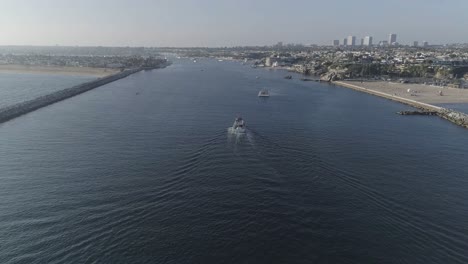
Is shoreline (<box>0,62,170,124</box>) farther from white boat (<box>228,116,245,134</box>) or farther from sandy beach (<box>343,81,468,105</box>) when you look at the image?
sandy beach (<box>343,81,468,105</box>)

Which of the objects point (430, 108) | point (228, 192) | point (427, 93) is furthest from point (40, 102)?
point (427, 93)

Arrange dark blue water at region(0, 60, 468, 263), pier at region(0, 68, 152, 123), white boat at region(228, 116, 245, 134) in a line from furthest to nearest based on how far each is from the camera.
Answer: pier at region(0, 68, 152, 123) → white boat at region(228, 116, 245, 134) → dark blue water at region(0, 60, 468, 263)

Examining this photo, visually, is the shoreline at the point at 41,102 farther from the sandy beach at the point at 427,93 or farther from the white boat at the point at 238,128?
the sandy beach at the point at 427,93

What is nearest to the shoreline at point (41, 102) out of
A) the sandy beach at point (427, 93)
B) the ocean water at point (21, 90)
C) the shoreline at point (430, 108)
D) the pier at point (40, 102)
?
the pier at point (40, 102)

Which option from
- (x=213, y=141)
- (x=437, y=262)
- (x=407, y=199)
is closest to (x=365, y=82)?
(x=213, y=141)

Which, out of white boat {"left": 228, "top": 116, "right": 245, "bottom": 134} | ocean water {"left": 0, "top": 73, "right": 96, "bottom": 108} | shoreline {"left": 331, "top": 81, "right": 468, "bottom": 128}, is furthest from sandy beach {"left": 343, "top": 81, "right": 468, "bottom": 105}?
ocean water {"left": 0, "top": 73, "right": 96, "bottom": 108}

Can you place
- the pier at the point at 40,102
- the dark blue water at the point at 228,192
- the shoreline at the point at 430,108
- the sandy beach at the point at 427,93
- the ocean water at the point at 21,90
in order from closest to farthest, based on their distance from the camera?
the dark blue water at the point at 228,192 < the pier at the point at 40,102 < the shoreline at the point at 430,108 < the ocean water at the point at 21,90 < the sandy beach at the point at 427,93

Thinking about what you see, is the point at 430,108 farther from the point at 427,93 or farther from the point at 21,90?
the point at 21,90

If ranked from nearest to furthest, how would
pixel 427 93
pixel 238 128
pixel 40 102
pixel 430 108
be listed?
pixel 238 128 → pixel 40 102 → pixel 430 108 → pixel 427 93
